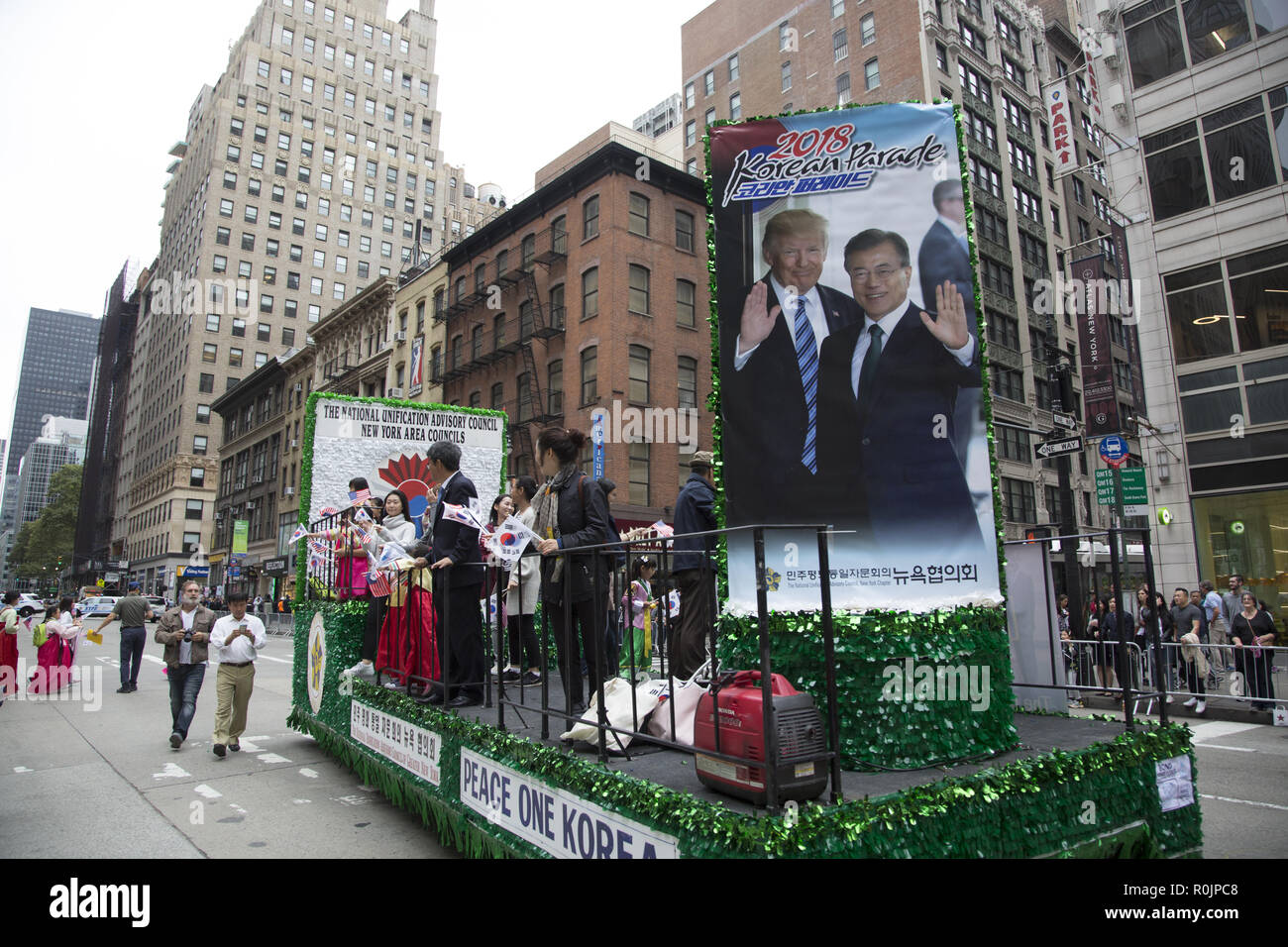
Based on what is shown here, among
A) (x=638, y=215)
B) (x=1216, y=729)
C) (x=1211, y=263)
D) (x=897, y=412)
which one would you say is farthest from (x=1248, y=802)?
(x=638, y=215)

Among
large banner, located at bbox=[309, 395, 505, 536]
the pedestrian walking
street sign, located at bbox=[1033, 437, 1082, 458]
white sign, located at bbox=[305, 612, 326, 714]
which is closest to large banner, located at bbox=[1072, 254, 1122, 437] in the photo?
street sign, located at bbox=[1033, 437, 1082, 458]

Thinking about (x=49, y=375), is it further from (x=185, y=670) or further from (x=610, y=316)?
(x=185, y=670)

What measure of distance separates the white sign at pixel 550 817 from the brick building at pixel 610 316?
24.7m

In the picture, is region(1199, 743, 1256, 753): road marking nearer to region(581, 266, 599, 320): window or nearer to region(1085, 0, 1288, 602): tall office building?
region(1085, 0, 1288, 602): tall office building

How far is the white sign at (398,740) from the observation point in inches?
211

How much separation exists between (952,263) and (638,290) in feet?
92.5

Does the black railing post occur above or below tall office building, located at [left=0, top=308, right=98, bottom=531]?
below

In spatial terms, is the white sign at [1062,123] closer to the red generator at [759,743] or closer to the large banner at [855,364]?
the large banner at [855,364]

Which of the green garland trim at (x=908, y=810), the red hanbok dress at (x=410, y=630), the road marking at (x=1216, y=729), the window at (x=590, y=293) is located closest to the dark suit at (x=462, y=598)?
the red hanbok dress at (x=410, y=630)

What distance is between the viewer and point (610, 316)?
31.1m

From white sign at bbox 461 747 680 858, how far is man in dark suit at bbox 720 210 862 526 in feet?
6.45

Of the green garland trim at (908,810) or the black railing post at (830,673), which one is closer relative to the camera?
the green garland trim at (908,810)

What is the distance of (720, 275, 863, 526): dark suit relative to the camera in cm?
467

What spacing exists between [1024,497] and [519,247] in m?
28.8
